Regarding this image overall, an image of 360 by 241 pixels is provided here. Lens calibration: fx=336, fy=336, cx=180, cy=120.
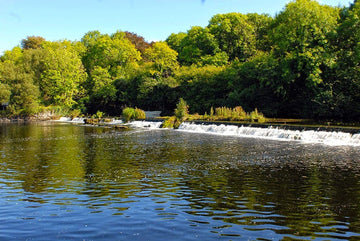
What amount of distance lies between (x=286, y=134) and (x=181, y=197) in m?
20.1

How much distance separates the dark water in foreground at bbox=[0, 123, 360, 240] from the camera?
7.61m

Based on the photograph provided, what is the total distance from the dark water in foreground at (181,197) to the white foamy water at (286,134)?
685 cm

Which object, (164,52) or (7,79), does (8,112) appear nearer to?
(7,79)

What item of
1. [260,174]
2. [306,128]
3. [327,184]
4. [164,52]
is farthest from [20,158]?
[164,52]

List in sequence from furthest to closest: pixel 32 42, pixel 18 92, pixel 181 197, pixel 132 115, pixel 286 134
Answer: pixel 32 42
pixel 18 92
pixel 132 115
pixel 286 134
pixel 181 197

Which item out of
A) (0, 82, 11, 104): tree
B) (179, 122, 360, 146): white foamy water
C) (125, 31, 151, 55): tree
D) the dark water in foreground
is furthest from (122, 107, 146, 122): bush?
(125, 31, 151, 55): tree

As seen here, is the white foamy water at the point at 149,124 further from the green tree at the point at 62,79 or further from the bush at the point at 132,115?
the green tree at the point at 62,79

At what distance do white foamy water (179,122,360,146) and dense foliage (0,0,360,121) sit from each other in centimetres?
1002

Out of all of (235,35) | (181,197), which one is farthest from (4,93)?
(181,197)

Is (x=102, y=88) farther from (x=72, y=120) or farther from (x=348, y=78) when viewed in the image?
(x=348, y=78)

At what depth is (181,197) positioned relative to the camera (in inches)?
408

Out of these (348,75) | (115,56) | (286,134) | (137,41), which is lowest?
(286,134)

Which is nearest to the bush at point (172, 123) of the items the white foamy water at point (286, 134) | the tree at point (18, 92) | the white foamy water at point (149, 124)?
the white foamy water at point (149, 124)

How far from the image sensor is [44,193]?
35.9 ft
